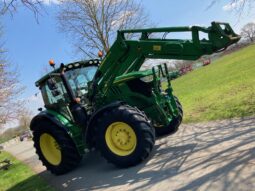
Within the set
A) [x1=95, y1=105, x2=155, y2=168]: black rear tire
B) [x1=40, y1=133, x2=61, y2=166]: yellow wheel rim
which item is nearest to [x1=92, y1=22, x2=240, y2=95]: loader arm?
[x1=95, y1=105, x2=155, y2=168]: black rear tire

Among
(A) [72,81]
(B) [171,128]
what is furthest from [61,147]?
(B) [171,128]

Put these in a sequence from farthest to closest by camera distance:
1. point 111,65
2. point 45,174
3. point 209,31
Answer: point 45,174
point 111,65
point 209,31

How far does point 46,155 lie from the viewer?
814 centimetres

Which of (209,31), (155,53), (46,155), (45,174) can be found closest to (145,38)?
(155,53)

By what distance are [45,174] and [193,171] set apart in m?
4.93

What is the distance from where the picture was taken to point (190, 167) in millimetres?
5262

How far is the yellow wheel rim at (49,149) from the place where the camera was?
808 cm

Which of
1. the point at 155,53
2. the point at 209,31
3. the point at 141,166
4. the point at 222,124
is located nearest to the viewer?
the point at 209,31

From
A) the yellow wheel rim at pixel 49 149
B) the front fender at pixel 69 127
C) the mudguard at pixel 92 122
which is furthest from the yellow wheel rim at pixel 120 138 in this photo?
the yellow wheel rim at pixel 49 149

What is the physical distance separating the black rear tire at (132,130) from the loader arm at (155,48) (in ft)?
3.15

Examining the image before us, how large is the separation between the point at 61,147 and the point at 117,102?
187cm

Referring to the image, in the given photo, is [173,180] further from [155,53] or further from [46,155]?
[46,155]

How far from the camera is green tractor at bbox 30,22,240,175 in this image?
614 cm

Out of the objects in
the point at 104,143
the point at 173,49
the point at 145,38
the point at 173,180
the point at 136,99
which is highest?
the point at 145,38
